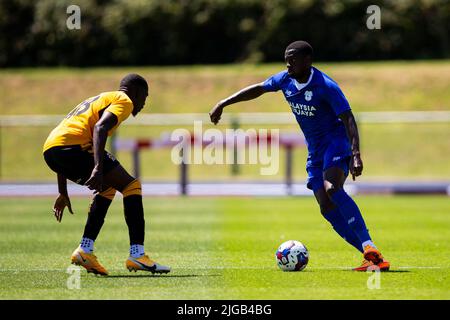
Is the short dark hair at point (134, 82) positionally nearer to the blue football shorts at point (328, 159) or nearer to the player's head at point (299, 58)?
the player's head at point (299, 58)

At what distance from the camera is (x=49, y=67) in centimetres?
4350

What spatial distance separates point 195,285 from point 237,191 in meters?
17.9

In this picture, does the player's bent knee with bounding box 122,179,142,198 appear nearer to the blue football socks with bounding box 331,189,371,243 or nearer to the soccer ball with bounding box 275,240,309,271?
the soccer ball with bounding box 275,240,309,271

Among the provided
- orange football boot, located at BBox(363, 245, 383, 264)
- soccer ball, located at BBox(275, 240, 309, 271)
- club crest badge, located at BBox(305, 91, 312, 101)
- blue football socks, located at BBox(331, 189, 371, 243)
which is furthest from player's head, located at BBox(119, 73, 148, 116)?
orange football boot, located at BBox(363, 245, 383, 264)

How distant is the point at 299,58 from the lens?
10.4 m

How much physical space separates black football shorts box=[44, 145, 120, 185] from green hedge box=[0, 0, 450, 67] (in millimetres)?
31059

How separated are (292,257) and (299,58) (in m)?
2.07

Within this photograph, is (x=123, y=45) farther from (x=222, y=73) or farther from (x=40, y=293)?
(x=40, y=293)

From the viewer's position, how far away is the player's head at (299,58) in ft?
34.0

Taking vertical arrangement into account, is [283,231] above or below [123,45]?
below

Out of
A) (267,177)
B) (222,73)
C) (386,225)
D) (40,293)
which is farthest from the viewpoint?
(222,73)

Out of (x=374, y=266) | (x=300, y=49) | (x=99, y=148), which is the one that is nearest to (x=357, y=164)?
(x=374, y=266)

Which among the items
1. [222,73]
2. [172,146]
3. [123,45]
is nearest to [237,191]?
[172,146]

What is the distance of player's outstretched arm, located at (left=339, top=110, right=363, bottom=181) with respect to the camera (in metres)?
10.1
